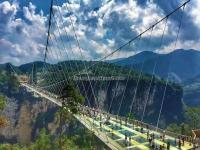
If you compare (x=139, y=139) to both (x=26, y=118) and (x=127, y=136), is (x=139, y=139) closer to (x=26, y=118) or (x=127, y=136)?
(x=127, y=136)

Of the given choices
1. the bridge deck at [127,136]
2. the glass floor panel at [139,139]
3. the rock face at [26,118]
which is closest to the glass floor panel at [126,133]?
the bridge deck at [127,136]

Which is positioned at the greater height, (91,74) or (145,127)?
(91,74)

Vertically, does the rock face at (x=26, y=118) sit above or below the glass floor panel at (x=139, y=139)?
below

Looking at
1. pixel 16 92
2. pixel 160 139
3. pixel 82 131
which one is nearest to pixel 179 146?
pixel 160 139

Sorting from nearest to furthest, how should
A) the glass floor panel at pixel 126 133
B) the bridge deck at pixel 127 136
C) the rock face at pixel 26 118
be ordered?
the bridge deck at pixel 127 136
the glass floor panel at pixel 126 133
the rock face at pixel 26 118

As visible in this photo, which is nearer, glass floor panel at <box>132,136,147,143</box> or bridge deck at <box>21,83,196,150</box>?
bridge deck at <box>21,83,196,150</box>

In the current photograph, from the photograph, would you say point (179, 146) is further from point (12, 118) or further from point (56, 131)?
point (12, 118)

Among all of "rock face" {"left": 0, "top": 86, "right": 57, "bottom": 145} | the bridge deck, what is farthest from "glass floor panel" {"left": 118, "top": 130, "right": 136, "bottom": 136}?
"rock face" {"left": 0, "top": 86, "right": 57, "bottom": 145}

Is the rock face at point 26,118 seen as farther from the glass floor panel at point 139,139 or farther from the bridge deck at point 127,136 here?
the glass floor panel at point 139,139

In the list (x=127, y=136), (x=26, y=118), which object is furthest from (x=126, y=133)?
(x=26, y=118)

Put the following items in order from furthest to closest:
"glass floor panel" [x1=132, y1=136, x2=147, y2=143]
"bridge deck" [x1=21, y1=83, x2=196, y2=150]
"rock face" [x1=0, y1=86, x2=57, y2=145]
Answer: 1. "rock face" [x1=0, y1=86, x2=57, y2=145]
2. "glass floor panel" [x1=132, y1=136, x2=147, y2=143]
3. "bridge deck" [x1=21, y1=83, x2=196, y2=150]

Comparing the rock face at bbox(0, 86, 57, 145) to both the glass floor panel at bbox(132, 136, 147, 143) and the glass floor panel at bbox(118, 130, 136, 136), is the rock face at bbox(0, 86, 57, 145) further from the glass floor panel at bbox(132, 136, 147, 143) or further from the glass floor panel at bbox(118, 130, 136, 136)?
the glass floor panel at bbox(132, 136, 147, 143)
